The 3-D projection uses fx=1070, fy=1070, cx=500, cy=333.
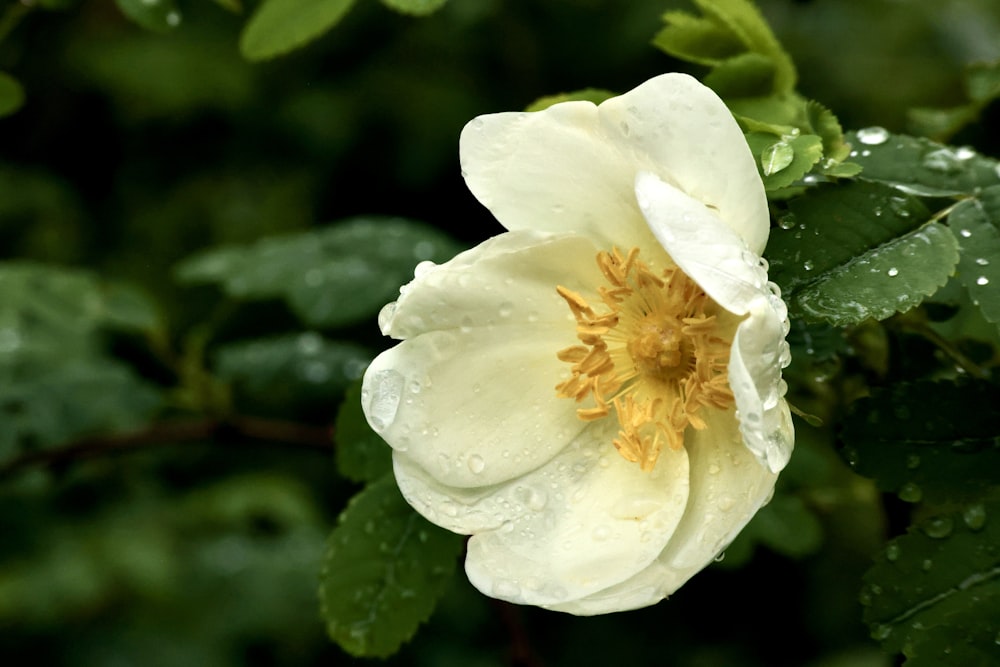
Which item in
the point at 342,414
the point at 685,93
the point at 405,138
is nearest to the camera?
the point at 685,93

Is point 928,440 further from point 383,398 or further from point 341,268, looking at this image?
point 341,268

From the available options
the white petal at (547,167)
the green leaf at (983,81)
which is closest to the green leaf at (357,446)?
the white petal at (547,167)

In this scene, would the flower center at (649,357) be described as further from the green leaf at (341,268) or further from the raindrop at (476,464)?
the green leaf at (341,268)

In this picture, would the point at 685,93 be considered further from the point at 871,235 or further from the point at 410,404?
the point at 410,404

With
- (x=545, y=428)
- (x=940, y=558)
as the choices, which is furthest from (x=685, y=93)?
(x=940, y=558)

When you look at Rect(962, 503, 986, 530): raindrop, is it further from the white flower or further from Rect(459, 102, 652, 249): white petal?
Rect(459, 102, 652, 249): white petal

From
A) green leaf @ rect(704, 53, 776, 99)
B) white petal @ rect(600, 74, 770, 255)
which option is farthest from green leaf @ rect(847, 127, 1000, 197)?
white petal @ rect(600, 74, 770, 255)
